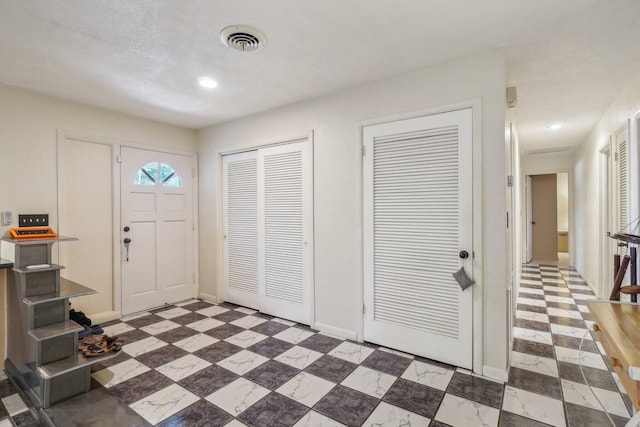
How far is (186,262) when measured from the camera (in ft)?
14.4

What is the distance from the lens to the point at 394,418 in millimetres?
1887

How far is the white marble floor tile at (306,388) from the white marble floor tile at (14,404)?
1685 millimetres

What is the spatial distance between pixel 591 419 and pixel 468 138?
195 cm

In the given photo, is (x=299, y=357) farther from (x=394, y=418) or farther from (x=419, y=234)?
(x=419, y=234)

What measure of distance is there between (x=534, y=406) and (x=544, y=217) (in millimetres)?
7472

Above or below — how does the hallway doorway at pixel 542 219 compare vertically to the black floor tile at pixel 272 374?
above

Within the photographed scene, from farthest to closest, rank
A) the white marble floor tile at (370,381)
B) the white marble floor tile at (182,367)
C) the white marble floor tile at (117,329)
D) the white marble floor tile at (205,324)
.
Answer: the white marble floor tile at (205,324) → the white marble floor tile at (117,329) → the white marble floor tile at (182,367) → the white marble floor tile at (370,381)

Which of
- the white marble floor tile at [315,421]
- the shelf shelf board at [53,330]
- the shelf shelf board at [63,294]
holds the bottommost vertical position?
the white marble floor tile at [315,421]

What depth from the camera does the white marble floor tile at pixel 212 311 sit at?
381cm

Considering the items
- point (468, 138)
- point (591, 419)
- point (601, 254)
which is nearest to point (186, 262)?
point (468, 138)

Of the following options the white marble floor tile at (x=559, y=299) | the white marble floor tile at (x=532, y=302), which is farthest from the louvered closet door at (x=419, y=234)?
the white marble floor tile at (x=559, y=299)

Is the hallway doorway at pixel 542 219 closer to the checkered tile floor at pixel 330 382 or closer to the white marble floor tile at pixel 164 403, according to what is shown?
the checkered tile floor at pixel 330 382

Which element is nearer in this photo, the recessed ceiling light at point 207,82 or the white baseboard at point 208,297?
the recessed ceiling light at point 207,82

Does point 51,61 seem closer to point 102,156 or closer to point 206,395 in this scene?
point 102,156
